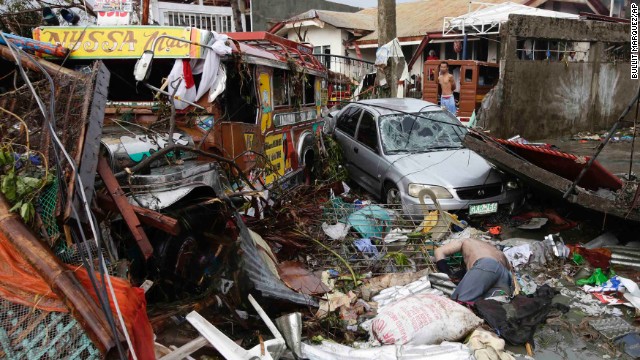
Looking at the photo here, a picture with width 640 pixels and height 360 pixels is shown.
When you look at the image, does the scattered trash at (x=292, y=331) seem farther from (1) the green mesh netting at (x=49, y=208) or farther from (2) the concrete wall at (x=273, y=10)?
(2) the concrete wall at (x=273, y=10)

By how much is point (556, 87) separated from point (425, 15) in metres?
9.41

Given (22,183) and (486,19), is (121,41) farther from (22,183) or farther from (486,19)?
(486,19)

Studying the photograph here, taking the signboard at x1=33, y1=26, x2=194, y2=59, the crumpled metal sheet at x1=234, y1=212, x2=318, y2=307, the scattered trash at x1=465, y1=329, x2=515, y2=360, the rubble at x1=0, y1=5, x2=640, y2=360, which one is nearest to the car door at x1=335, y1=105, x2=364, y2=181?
the rubble at x1=0, y1=5, x2=640, y2=360

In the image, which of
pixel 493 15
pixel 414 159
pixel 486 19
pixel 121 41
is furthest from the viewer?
pixel 493 15

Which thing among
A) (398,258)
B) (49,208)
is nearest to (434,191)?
(398,258)

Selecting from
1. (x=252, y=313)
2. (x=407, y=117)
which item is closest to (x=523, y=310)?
(x=252, y=313)

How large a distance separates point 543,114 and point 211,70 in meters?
11.2

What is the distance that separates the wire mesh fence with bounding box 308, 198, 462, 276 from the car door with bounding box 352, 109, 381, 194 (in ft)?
3.98

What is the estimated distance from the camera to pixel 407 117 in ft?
26.0

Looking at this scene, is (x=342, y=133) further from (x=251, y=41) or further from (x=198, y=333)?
(x=198, y=333)

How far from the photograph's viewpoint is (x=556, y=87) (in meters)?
13.5

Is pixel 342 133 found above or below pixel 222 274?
above

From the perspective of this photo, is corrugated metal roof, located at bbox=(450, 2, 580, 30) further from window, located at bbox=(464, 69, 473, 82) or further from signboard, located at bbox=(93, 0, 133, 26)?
signboard, located at bbox=(93, 0, 133, 26)

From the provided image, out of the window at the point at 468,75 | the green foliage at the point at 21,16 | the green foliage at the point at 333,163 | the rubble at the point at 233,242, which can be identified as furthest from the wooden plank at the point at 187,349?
the window at the point at 468,75
